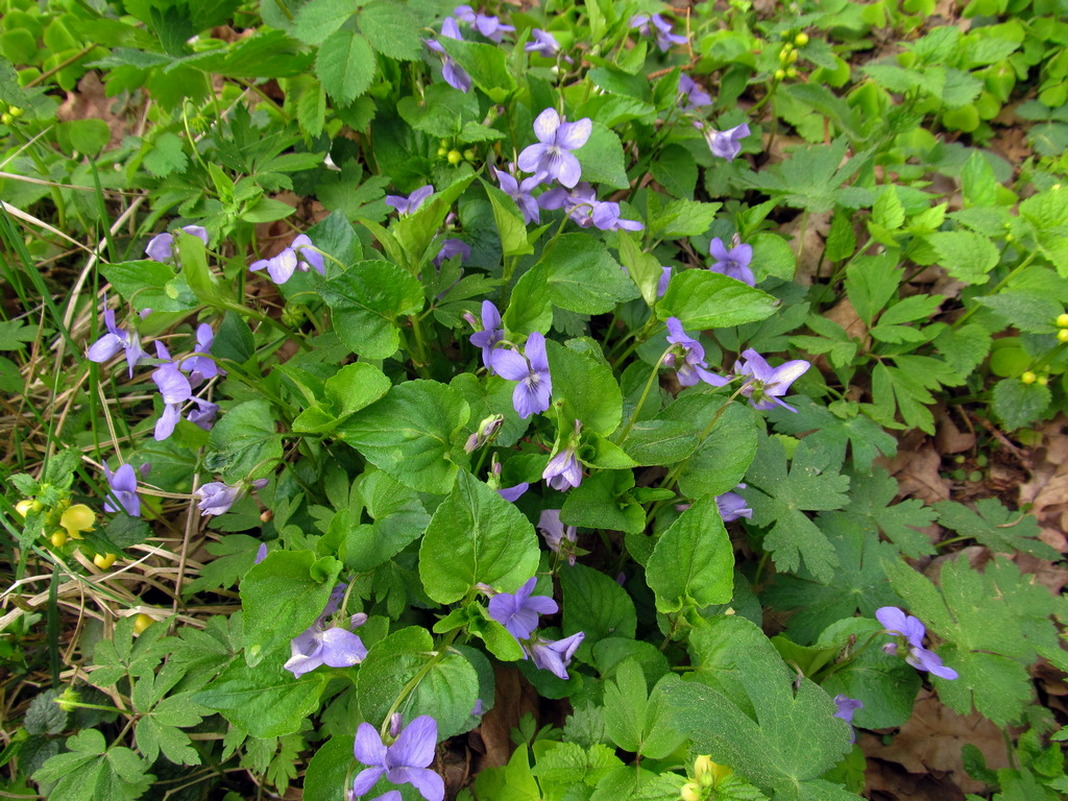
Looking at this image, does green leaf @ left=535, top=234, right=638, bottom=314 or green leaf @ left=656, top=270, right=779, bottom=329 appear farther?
green leaf @ left=535, top=234, right=638, bottom=314

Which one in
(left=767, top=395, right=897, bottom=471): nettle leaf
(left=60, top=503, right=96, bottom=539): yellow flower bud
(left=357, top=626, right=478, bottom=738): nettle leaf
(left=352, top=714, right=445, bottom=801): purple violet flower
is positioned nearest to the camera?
(left=352, top=714, right=445, bottom=801): purple violet flower

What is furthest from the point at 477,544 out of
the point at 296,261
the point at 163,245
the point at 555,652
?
the point at 163,245

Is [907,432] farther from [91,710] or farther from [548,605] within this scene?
[91,710]

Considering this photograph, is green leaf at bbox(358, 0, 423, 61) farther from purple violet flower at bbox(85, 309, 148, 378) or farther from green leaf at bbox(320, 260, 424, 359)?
purple violet flower at bbox(85, 309, 148, 378)

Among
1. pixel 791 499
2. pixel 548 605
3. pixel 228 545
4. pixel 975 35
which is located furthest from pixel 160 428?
pixel 975 35

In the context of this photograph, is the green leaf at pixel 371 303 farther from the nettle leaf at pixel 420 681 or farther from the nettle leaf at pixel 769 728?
the nettle leaf at pixel 769 728

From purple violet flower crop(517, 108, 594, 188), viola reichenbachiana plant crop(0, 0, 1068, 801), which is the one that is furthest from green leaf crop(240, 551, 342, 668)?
purple violet flower crop(517, 108, 594, 188)
